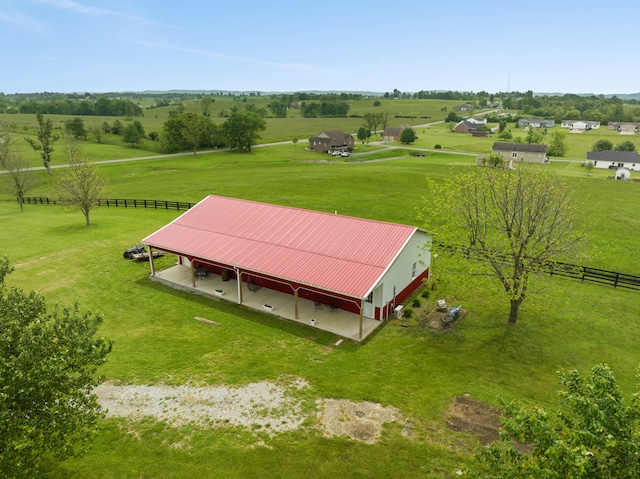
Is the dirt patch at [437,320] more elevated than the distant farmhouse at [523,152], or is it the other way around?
the distant farmhouse at [523,152]

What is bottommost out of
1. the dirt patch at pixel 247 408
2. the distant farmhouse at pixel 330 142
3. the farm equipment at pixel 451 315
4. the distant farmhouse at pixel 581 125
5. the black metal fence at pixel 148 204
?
the dirt patch at pixel 247 408

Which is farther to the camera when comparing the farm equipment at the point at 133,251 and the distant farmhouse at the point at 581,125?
the distant farmhouse at the point at 581,125

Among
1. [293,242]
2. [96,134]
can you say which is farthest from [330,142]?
[293,242]

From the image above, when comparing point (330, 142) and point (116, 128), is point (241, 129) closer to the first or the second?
point (330, 142)

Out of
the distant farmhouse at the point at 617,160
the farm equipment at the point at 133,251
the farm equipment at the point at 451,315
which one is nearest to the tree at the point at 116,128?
the farm equipment at the point at 133,251

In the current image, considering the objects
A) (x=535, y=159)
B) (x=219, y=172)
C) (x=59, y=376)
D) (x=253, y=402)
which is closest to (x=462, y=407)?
(x=253, y=402)

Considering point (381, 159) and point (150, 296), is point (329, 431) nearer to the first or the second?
point (150, 296)

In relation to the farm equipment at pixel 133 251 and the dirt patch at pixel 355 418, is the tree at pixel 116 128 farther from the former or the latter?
the dirt patch at pixel 355 418
